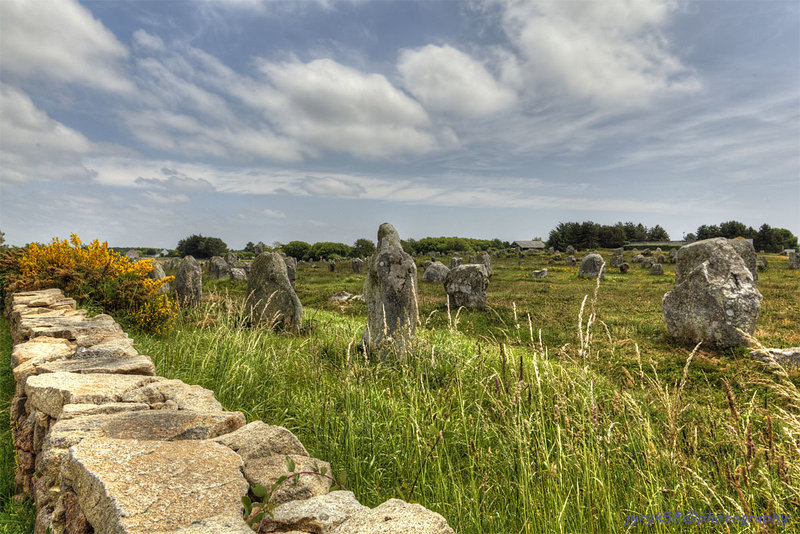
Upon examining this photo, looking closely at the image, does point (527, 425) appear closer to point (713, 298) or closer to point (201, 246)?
point (713, 298)

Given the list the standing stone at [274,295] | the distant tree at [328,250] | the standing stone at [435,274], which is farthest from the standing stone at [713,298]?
the distant tree at [328,250]

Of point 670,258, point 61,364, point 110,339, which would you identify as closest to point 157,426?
point 61,364

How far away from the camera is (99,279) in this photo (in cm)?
1025

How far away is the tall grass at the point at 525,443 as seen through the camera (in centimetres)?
288

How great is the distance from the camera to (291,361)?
7129 millimetres

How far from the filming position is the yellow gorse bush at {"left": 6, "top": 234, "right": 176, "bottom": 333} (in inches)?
381

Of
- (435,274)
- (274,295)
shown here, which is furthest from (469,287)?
(435,274)

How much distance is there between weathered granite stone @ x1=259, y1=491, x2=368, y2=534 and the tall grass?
0.50m

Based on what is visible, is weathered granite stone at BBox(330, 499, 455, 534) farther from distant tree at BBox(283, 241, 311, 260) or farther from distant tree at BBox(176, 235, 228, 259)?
distant tree at BBox(176, 235, 228, 259)

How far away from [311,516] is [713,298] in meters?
11.4

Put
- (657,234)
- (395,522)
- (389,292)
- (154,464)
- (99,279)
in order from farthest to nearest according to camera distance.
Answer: (657,234) → (99,279) → (389,292) → (154,464) → (395,522)

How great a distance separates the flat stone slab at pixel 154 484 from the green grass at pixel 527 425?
753 millimetres

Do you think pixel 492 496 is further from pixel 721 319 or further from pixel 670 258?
pixel 670 258

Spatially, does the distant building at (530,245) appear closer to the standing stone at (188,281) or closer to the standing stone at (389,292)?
the standing stone at (188,281)
